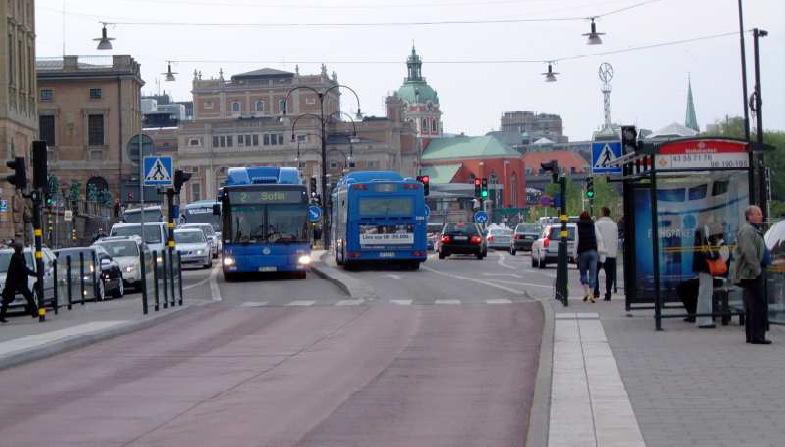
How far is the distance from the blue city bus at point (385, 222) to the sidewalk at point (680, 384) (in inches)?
992

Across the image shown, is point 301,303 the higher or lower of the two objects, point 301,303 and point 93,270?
the lower

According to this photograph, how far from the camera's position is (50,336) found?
73.5 feet

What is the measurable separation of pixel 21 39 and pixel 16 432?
66071mm

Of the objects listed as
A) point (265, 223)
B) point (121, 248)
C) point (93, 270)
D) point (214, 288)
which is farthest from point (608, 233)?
point (121, 248)

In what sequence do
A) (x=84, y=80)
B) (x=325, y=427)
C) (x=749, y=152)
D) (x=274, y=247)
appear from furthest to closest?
(x=84, y=80) < (x=274, y=247) < (x=749, y=152) < (x=325, y=427)

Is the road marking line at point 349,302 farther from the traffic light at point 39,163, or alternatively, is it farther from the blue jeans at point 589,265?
the traffic light at point 39,163

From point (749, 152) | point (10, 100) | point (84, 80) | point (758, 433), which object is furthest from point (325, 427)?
point (84, 80)

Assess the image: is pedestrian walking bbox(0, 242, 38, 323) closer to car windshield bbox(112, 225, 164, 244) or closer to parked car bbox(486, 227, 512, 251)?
car windshield bbox(112, 225, 164, 244)

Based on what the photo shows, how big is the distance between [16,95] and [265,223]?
35.5 metres

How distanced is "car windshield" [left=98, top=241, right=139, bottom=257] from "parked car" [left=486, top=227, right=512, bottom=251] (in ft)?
133

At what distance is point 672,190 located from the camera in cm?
2131

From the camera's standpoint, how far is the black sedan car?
108ft

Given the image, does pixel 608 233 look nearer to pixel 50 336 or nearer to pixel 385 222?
pixel 50 336

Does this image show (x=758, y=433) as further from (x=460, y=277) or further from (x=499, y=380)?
(x=460, y=277)
